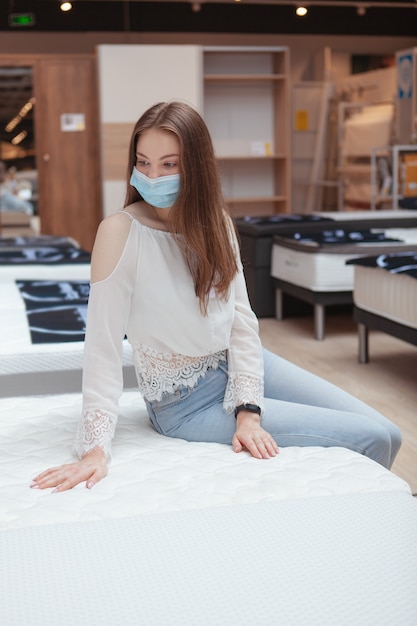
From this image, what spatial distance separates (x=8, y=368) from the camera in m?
2.40

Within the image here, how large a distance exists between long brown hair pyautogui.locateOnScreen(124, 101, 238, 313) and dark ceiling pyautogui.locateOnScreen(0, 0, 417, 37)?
27.5 ft

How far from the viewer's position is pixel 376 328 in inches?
153

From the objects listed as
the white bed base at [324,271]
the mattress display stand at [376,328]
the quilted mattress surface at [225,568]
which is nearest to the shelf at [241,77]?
the white bed base at [324,271]

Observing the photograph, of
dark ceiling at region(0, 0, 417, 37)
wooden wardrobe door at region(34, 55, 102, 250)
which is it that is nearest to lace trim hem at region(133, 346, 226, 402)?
wooden wardrobe door at region(34, 55, 102, 250)

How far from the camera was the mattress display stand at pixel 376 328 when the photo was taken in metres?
3.56

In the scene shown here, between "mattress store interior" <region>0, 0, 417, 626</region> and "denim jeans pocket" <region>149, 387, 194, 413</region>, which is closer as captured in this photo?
"mattress store interior" <region>0, 0, 417, 626</region>

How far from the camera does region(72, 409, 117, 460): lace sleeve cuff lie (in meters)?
1.59

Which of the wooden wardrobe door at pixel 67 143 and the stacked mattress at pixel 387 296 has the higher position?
the wooden wardrobe door at pixel 67 143

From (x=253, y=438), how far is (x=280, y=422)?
8 centimetres

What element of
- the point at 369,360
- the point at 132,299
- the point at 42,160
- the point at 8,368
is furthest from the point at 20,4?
the point at 132,299

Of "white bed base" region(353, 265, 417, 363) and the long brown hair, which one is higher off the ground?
the long brown hair

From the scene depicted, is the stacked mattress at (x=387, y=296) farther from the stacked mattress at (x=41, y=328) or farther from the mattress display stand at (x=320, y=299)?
the stacked mattress at (x=41, y=328)

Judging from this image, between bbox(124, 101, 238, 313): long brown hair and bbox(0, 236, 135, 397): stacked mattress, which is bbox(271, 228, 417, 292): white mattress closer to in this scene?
bbox(0, 236, 135, 397): stacked mattress

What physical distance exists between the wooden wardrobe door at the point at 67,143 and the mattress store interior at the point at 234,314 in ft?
0.06
